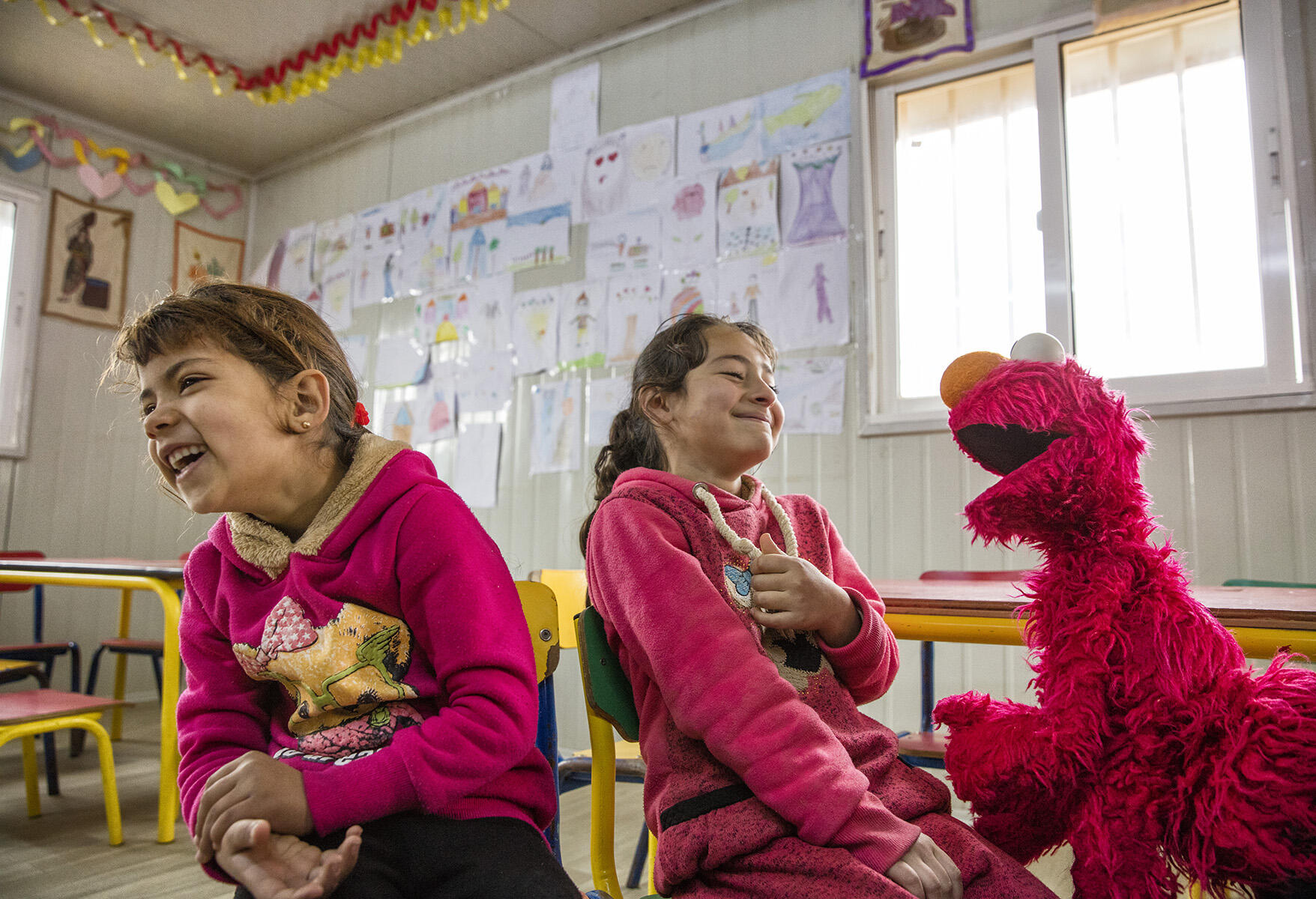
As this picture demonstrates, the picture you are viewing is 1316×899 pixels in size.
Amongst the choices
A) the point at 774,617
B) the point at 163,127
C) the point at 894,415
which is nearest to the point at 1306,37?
the point at 894,415

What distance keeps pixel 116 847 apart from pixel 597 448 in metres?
1.79

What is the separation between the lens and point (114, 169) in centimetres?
412

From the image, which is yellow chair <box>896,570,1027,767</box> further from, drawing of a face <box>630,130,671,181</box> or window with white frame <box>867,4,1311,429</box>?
drawing of a face <box>630,130,671,181</box>

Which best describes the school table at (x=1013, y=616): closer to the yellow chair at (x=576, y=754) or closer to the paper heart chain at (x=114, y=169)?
the yellow chair at (x=576, y=754)

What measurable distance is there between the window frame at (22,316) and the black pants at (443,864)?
398cm

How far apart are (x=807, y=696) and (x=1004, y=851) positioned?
235mm

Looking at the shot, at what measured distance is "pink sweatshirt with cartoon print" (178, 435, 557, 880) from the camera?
27.7 inches

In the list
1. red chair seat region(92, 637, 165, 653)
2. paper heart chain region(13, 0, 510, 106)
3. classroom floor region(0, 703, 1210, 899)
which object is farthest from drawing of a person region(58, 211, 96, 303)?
classroom floor region(0, 703, 1210, 899)

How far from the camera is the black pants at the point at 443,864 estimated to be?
684 millimetres

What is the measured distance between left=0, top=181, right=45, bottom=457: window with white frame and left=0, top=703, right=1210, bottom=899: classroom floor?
1.64 m

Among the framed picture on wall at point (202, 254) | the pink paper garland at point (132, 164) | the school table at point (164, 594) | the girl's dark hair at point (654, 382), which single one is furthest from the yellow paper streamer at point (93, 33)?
the girl's dark hair at point (654, 382)

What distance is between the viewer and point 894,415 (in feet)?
8.10

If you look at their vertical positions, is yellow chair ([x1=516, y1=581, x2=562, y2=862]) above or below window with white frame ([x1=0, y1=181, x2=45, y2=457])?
below

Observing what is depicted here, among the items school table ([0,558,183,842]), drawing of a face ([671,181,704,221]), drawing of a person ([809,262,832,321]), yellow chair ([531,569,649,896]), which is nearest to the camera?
yellow chair ([531,569,649,896])
